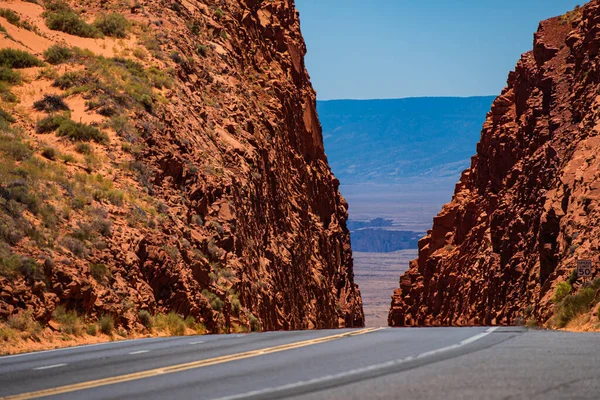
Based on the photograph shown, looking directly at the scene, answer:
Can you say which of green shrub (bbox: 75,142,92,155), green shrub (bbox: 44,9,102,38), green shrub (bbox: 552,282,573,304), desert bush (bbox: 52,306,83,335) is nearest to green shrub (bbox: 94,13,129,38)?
green shrub (bbox: 44,9,102,38)

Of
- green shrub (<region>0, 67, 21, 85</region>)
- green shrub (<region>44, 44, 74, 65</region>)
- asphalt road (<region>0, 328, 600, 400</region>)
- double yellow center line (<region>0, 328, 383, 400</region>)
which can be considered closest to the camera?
asphalt road (<region>0, 328, 600, 400</region>)

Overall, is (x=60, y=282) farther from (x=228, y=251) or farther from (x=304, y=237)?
(x=304, y=237)

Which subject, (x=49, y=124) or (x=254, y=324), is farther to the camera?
(x=49, y=124)

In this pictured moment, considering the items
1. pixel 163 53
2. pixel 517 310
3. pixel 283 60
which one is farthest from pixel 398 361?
pixel 283 60

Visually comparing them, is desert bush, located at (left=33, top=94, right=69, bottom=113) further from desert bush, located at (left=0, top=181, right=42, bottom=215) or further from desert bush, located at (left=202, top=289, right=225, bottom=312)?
desert bush, located at (left=202, top=289, right=225, bottom=312)

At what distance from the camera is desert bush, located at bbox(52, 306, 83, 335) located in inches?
699

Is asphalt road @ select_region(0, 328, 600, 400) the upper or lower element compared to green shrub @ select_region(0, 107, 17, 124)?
lower

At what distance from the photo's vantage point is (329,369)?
31.8 feet

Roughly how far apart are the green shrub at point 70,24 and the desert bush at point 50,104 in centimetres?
848

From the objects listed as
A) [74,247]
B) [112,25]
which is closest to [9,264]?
[74,247]

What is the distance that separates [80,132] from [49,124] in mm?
1290

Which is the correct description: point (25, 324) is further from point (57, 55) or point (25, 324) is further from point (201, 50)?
point (201, 50)

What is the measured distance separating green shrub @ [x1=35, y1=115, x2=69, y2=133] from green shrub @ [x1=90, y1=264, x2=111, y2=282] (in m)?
8.82

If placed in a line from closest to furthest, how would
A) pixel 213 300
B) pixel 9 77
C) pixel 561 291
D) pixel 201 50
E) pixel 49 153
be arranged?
pixel 213 300, pixel 561 291, pixel 49 153, pixel 9 77, pixel 201 50
